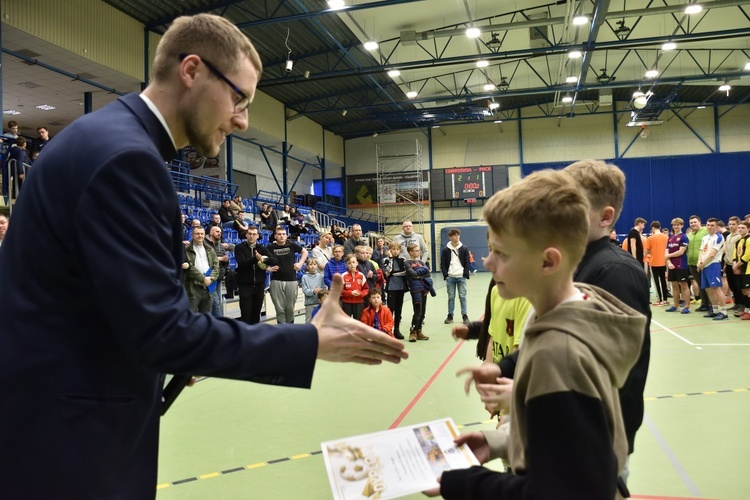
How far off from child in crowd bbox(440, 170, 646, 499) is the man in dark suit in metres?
0.43

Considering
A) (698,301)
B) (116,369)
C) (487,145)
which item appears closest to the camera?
(116,369)

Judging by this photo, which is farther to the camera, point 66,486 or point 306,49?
point 306,49

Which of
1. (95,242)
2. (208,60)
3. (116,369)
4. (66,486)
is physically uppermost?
(208,60)

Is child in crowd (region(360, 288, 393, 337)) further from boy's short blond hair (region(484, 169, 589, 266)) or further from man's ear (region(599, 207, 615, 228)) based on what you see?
boy's short blond hair (region(484, 169, 589, 266))

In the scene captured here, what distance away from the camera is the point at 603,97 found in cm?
2152

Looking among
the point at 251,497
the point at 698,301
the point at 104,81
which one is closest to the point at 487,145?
the point at 698,301

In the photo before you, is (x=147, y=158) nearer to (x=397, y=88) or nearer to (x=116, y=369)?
(x=116, y=369)

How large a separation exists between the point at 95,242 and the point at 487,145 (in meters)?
26.9

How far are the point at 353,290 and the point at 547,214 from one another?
6.62 metres

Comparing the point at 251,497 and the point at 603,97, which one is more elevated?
the point at 603,97

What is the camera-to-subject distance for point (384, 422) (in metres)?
4.03

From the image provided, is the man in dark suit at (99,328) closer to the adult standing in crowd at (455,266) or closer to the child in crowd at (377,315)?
the child in crowd at (377,315)

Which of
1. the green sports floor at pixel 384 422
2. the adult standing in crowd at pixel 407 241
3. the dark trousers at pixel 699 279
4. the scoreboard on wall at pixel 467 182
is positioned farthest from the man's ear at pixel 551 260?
the scoreboard on wall at pixel 467 182

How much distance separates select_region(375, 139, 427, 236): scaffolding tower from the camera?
2641 cm
